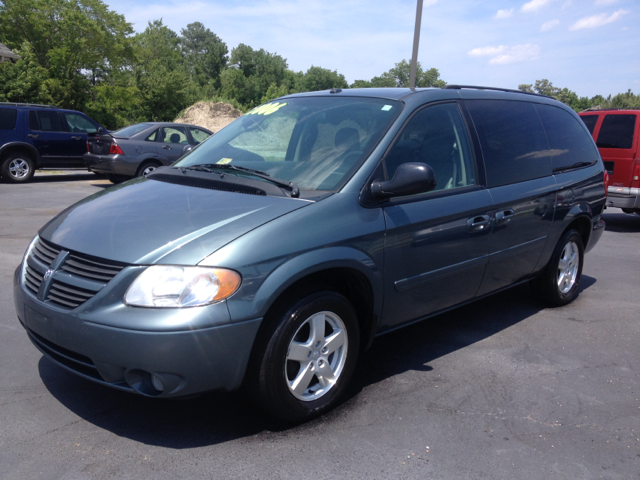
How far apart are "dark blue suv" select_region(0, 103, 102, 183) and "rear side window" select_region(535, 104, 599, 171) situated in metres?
12.9

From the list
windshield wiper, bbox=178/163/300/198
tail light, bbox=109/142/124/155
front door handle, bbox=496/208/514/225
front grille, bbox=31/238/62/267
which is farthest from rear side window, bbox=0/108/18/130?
front door handle, bbox=496/208/514/225

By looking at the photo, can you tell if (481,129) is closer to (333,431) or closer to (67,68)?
(333,431)

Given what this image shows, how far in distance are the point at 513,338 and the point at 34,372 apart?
11.3 feet

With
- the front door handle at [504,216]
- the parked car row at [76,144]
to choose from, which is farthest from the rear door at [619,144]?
the parked car row at [76,144]

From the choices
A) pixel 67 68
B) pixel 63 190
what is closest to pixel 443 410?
pixel 63 190

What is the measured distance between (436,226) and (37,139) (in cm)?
1345

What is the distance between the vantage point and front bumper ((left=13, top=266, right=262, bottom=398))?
2.55 m

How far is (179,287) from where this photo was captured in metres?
2.61

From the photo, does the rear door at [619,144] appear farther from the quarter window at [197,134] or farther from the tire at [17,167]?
the tire at [17,167]

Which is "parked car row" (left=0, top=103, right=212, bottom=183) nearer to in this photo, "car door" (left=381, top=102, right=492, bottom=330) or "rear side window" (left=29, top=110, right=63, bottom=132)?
"rear side window" (left=29, top=110, right=63, bottom=132)

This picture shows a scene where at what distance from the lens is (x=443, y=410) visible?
3297mm

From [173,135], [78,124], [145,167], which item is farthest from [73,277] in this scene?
[78,124]

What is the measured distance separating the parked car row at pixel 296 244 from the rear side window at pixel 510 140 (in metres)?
0.02

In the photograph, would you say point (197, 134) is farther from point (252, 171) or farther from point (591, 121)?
point (252, 171)
